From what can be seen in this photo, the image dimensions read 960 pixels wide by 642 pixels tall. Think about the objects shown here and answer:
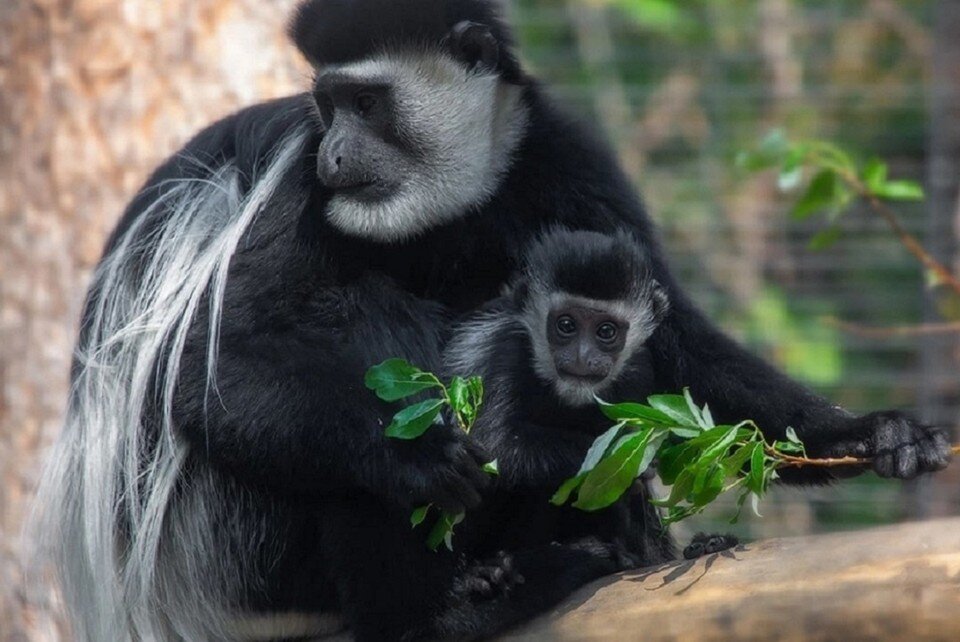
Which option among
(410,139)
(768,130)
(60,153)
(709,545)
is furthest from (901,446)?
(768,130)

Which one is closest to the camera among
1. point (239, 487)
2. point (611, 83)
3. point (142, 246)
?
point (239, 487)

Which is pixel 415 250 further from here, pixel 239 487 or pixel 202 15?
pixel 202 15

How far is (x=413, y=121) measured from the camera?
1760 mm

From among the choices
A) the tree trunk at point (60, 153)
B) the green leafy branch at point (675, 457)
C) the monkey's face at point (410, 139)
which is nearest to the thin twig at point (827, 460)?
the green leafy branch at point (675, 457)

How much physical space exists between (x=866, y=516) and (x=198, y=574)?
7.25ft

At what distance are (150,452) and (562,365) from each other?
51 centimetres

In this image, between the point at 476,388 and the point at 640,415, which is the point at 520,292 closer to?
the point at 476,388

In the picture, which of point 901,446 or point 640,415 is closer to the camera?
point 640,415

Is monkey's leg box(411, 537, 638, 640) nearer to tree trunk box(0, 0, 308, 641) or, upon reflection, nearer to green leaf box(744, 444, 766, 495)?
green leaf box(744, 444, 766, 495)

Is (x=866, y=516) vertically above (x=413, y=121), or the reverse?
(x=413, y=121)

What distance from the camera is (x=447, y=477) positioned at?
147 cm

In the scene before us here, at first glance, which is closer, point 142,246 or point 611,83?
point 142,246

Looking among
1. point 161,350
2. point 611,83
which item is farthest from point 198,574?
point 611,83

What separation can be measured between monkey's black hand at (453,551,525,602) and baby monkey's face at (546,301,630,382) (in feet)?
0.84
